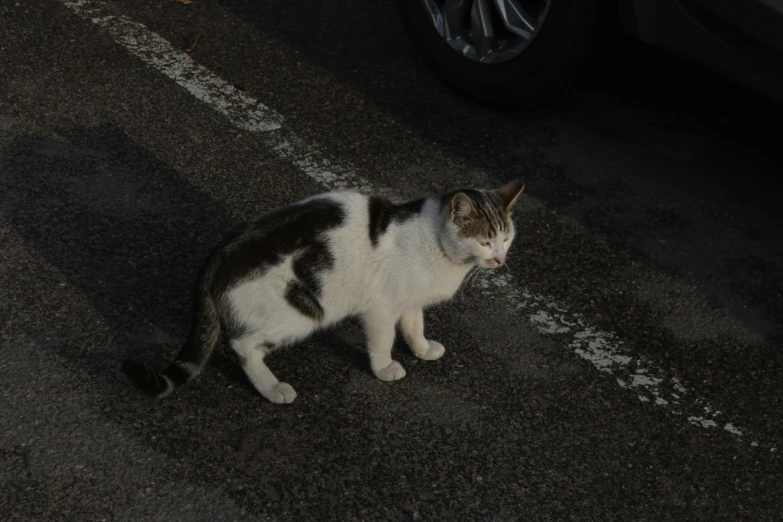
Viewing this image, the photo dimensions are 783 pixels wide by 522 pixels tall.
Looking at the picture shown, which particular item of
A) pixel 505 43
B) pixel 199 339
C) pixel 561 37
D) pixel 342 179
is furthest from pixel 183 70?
pixel 199 339

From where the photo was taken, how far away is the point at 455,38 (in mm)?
4906

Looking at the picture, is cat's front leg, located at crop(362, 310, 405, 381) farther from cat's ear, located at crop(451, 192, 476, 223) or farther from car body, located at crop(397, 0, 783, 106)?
car body, located at crop(397, 0, 783, 106)

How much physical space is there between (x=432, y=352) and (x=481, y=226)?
57 cm

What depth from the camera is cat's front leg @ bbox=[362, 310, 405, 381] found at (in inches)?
130

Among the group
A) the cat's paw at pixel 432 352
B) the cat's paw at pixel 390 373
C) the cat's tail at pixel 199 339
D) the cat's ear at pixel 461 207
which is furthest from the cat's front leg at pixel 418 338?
the cat's tail at pixel 199 339

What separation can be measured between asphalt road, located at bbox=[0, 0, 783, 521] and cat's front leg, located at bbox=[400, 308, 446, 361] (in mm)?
56

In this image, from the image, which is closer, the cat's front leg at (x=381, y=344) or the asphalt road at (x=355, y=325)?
the asphalt road at (x=355, y=325)

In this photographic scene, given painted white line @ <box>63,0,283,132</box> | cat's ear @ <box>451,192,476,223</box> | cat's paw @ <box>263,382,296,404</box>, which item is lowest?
cat's paw @ <box>263,382,296,404</box>

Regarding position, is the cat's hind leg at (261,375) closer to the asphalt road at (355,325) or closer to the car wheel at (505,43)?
the asphalt road at (355,325)

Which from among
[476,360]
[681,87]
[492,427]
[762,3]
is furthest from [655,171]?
[492,427]

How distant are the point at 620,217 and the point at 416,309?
1379mm

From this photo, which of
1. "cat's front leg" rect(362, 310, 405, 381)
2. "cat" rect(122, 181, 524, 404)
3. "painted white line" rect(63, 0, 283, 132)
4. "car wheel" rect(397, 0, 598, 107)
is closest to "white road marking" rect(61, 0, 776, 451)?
"painted white line" rect(63, 0, 283, 132)

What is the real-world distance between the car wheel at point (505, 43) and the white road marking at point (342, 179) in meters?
0.89

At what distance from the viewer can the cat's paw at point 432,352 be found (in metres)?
3.50
